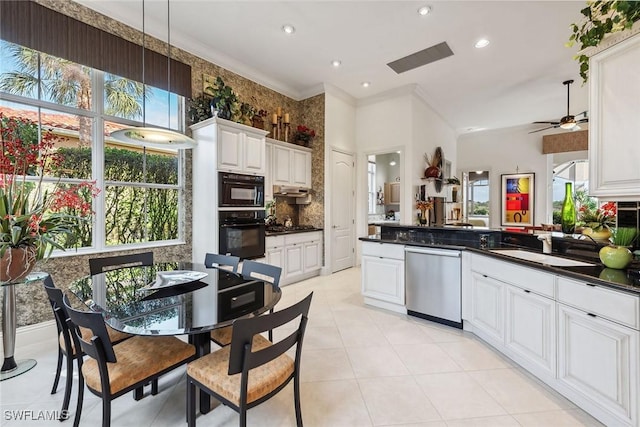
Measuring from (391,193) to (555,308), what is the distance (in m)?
7.06

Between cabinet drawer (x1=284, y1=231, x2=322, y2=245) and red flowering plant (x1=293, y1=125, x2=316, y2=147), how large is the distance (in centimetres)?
176

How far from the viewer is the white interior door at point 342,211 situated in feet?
17.2

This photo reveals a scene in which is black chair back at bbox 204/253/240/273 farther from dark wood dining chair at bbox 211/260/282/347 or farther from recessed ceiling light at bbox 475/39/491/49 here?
recessed ceiling light at bbox 475/39/491/49

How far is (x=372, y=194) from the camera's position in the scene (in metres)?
8.55

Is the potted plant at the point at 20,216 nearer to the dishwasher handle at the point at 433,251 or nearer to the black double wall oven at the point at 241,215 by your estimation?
the black double wall oven at the point at 241,215

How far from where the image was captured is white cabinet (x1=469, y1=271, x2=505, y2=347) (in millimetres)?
2344

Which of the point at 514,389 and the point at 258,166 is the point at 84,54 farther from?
the point at 514,389

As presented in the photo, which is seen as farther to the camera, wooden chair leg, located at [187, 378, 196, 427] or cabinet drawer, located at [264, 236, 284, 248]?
cabinet drawer, located at [264, 236, 284, 248]

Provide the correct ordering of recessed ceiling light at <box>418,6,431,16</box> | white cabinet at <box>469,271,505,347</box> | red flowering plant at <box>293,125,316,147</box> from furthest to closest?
Answer: 1. red flowering plant at <box>293,125,316,147</box>
2. recessed ceiling light at <box>418,6,431,16</box>
3. white cabinet at <box>469,271,505,347</box>

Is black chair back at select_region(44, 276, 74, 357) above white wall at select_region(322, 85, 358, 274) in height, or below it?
below

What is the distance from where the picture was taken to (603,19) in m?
1.79

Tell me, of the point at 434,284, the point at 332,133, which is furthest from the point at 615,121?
the point at 332,133

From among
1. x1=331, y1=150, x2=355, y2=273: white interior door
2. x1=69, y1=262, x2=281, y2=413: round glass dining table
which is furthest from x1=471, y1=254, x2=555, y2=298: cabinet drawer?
x1=331, y1=150, x2=355, y2=273: white interior door

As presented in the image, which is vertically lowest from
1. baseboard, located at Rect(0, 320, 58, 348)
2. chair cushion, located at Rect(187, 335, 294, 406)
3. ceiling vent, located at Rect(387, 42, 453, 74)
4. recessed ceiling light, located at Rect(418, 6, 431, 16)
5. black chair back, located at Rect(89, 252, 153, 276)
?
baseboard, located at Rect(0, 320, 58, 348)
